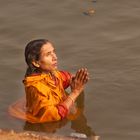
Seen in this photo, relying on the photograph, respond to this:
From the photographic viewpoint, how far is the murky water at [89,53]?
5.91 meters

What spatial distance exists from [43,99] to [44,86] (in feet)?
0.52

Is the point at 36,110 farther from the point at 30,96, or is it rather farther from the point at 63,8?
the point at 63,8

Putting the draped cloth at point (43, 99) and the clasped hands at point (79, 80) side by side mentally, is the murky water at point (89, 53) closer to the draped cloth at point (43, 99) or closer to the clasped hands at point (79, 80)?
the draped cloth at point (43, 99)

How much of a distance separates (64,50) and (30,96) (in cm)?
193

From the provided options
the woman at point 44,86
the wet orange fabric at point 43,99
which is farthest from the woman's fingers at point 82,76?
the wet orange fabric at point 43,99

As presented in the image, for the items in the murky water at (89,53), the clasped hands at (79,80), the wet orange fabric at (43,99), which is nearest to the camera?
the wet orange fabric at (43,99)

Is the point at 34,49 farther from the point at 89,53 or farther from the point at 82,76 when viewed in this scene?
the point at 89,53

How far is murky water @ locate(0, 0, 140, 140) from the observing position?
5.91 metres

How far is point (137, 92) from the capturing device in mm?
6348

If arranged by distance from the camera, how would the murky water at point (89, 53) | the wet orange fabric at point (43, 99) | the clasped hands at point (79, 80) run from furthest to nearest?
1. the murky water at point (89, 53)
2. the clasped hands at point (79, 80)
3. the wet orange fabric at point (43, 99)

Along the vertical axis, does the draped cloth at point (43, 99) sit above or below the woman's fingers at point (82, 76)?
below

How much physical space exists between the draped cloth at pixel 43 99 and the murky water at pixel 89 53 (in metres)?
0.14

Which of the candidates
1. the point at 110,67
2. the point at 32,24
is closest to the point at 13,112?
the point at 110,67

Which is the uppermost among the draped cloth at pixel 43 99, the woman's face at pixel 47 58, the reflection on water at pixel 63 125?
the woman's face at pixel 47 58
